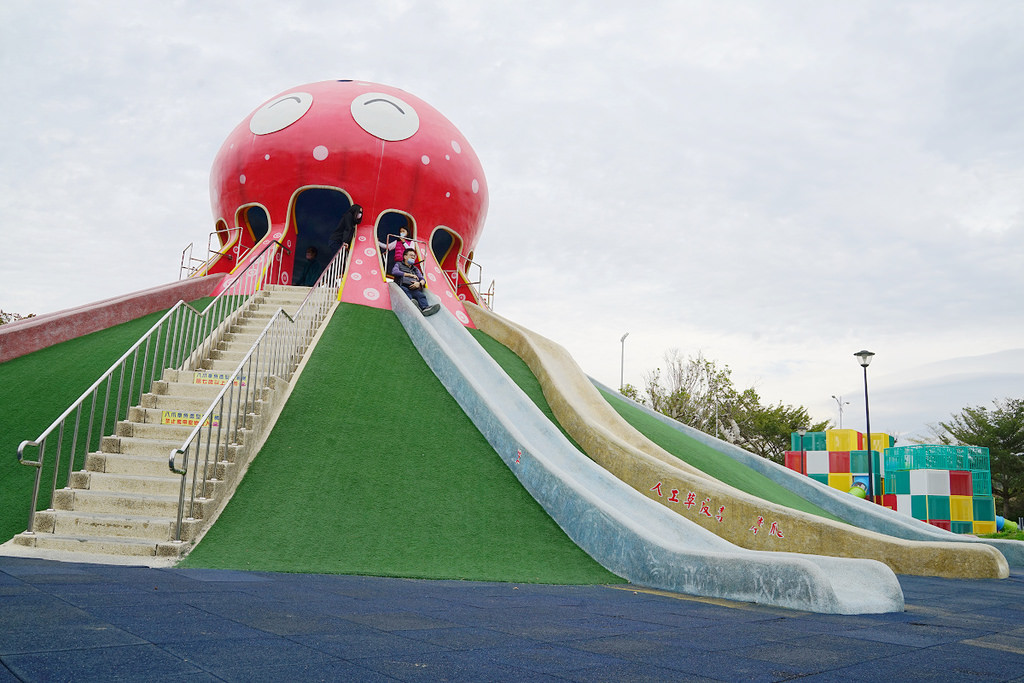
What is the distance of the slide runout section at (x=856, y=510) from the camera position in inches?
426

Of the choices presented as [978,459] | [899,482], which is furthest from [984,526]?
[899,482]

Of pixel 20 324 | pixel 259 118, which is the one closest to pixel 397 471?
pixel 20 324

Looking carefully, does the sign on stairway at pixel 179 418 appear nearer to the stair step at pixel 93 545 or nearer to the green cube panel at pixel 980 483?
the stair step at pixel 93 545

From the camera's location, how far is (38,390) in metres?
9.25

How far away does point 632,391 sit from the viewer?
1617 inches

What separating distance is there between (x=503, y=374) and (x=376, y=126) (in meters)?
7.88

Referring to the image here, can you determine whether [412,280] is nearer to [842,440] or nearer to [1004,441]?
[842,440]

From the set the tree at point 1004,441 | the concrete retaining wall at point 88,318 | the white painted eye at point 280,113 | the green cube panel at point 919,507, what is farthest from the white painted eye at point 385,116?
the tree at point 1004,441

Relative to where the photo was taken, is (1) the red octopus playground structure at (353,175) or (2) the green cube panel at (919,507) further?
(2) the green cube panel at (919,507)

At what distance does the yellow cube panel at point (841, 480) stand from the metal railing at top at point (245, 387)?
18.4 meters

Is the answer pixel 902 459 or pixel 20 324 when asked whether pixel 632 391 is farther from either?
pixel 20 324

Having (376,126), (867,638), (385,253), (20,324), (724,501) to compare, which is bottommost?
(867,638)

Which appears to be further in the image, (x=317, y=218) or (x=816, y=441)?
(x=816, y=441)

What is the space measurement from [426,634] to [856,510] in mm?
10701
